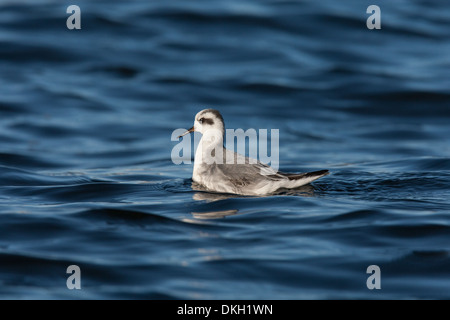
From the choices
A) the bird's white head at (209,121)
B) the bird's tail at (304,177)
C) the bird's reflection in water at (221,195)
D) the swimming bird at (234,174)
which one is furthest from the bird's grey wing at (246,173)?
the bird's white head at (209,121)

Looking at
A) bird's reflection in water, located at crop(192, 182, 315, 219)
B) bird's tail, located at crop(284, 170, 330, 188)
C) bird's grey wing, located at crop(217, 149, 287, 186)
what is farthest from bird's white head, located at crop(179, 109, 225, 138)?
bird's tail, located at crop(284, 170, 330, 188)

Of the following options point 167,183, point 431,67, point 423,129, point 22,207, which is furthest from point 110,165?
point 431,67

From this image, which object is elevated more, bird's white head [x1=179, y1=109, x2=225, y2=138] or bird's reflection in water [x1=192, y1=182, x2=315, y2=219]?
bird's white head [x1=179, y1=109, x2=225, y2=138]

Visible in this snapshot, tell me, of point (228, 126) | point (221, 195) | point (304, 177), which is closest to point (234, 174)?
point (221, 195)

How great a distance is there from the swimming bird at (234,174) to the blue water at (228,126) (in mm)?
190

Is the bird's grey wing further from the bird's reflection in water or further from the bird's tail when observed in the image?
the bird's reflection in water

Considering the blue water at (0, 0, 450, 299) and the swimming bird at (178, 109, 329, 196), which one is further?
the swimming bird at (178, 109, 329, 196)

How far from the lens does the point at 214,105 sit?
16828mm

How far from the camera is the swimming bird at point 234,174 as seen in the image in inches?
386

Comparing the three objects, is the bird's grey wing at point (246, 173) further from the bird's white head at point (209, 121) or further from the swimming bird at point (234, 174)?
the bird's white head at point (209, 121)

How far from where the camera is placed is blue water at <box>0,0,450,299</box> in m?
7.71

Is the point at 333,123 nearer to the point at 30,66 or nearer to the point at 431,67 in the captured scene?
the point at 431,67

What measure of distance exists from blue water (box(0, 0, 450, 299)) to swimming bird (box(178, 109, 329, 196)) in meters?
0.19

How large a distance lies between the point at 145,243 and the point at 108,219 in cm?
105
